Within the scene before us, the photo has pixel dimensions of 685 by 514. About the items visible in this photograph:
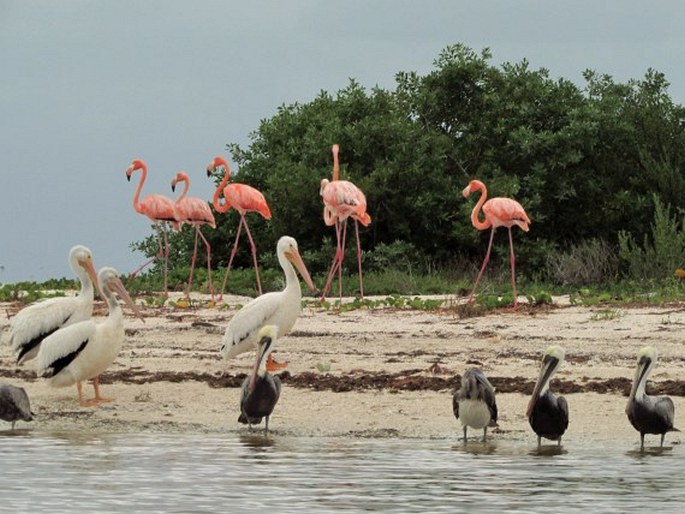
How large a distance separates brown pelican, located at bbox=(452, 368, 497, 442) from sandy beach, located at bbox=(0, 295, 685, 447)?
487mm

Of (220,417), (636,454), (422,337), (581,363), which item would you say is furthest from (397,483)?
(422,337)

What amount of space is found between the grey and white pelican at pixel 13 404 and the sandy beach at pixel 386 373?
347 millimetres

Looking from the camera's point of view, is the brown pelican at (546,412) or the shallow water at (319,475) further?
the brown pelican at (546,412)

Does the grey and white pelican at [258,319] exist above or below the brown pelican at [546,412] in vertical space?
above

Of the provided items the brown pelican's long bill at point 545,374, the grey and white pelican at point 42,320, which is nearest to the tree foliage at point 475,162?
the grey and white pelican at point 42,320

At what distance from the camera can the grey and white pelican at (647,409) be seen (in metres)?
10.5

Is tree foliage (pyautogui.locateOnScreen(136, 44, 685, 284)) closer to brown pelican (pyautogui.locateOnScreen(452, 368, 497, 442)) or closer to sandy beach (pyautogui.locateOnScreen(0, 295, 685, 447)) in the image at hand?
sandy beach (pyautogui.locateOnScreen(0, 295, 685, 447))

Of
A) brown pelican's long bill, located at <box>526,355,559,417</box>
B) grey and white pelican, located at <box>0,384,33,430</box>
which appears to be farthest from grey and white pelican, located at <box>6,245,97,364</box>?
brown pelican's long bill, located at <box>526,355,559,417</box>

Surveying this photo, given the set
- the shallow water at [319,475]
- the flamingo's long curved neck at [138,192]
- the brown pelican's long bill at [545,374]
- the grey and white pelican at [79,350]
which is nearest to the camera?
the shallow water at [319,475]

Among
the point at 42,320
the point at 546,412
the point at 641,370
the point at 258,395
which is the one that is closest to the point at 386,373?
the point at 258,395

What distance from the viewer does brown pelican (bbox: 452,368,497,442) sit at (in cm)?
1059

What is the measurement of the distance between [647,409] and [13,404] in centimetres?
490

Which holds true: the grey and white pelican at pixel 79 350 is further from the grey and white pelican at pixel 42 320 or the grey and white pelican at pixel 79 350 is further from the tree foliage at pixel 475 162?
the tree foliage at pixel 475 162

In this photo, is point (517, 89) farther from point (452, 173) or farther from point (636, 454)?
point (636, 454)
